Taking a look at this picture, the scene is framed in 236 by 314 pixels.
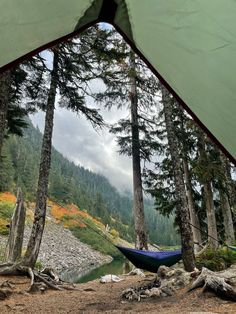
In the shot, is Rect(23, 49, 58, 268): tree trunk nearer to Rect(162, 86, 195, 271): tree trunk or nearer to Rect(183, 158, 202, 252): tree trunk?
Rect(162, 86, 195, 271): tree trunk

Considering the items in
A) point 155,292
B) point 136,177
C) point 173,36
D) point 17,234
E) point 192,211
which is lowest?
point 155,292

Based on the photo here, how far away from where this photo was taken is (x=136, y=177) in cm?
995

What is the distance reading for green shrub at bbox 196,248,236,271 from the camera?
6344 millimetres

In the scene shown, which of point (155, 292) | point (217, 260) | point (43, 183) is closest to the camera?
point (155, 292)

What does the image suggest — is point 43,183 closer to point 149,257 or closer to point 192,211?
point 149,257

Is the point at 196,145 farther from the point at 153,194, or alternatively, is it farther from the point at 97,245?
the point at 97,245

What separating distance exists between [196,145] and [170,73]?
8.82 meters

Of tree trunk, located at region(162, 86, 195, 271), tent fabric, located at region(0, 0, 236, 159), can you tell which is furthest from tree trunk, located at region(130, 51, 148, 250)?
tent fabric, located at region(0, 0, 236, 159)

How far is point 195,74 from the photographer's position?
1634mm

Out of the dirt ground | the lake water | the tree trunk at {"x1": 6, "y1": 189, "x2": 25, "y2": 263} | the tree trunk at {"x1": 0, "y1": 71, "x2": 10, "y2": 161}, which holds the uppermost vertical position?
the tree trunk at {"x1": 0, "y1": 71, "x2": 10, "y2": 161}

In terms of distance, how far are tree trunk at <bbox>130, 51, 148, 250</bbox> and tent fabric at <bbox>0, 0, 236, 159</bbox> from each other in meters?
7.05

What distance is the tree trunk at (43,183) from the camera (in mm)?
6754

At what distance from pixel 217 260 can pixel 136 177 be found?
4067 mm

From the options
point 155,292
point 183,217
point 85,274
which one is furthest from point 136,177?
point 85,274
